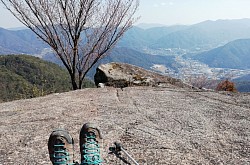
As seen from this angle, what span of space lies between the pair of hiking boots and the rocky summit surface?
61 cm

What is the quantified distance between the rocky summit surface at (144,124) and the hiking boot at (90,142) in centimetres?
58

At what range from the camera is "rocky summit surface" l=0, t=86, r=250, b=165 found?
340 cm

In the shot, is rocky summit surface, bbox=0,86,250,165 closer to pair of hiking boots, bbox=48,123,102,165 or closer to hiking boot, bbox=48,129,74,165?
pair of hiking boots, bbox=48,123,102,165

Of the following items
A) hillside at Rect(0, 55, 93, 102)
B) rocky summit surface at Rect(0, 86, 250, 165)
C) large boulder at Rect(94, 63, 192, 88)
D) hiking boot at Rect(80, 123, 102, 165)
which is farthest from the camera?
hillside at Rect(0, 55, 93, 102)

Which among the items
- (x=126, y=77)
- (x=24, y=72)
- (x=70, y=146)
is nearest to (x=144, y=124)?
(x=70, y=146)

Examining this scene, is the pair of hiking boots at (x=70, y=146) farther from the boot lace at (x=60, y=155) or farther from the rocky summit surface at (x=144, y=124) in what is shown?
the rocky summit surface at (x=144, y=124)

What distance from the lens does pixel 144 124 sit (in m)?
4.58

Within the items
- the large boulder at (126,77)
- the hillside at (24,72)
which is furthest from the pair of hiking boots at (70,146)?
the hillside at (24,72)

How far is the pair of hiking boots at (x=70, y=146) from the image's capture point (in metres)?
2.51

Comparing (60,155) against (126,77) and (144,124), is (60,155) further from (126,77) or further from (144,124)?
(126,77)

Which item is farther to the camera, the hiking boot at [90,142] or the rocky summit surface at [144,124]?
the rocky summit surface at [144,124]

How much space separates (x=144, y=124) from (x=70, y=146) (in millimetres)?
2198

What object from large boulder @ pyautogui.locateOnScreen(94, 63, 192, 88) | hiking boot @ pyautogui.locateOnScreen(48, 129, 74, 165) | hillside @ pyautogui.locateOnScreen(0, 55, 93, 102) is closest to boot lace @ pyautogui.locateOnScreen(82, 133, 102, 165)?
hiking boot @ pyautogui.locateOnScreen(48, 129, 74, 165)

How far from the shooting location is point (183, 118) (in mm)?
4938
